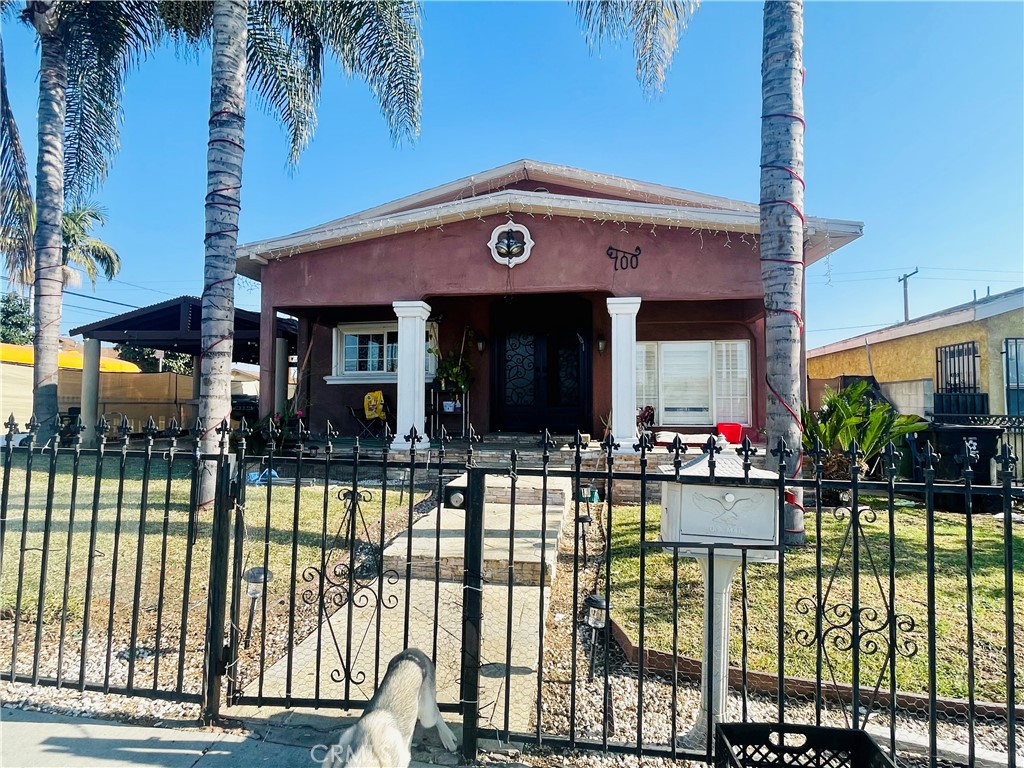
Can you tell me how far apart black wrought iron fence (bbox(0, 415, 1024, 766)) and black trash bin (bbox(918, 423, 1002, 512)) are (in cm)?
232

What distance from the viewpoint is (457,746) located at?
105 inches

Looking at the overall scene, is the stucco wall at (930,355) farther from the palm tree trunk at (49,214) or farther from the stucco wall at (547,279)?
the palm tree trunk at (49,214)

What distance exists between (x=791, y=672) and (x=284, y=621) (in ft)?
11.7

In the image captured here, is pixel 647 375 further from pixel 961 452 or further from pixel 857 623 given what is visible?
pixel 857 623

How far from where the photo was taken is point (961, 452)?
827 centimetres

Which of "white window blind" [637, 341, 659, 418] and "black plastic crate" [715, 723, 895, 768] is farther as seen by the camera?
"white window blind" [637, 341, 659, 418]

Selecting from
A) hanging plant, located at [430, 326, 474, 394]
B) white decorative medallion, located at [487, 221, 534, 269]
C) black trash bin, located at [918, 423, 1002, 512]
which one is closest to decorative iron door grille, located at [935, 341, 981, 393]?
black trash bin, located at [918, 423, 1002, 512]

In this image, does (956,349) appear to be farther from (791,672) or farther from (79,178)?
(79,178)

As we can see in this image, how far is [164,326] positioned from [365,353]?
6087mm

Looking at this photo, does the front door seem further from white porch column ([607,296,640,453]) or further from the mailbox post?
the mailbox post

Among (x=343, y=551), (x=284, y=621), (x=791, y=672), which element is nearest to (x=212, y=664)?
(x=284, y=621)

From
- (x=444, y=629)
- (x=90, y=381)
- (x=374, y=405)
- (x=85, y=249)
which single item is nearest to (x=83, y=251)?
(x=85, y=249)

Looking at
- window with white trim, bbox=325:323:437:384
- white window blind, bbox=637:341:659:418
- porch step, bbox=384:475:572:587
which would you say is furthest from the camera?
window with white trim, bbox=325:323:437:384

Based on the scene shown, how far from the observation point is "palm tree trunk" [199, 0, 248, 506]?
22.9 feet
